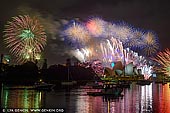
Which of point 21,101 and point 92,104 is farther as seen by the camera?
point 21,101

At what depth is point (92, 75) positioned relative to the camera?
433 feet

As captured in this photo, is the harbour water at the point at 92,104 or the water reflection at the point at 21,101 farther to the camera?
the water reflection at the point at 21,101

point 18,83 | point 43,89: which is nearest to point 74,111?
point 43,89

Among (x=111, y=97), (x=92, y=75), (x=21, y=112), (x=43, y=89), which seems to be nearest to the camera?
(x=21, y=112)

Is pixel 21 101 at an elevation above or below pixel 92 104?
above

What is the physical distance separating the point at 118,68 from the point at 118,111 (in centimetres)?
11817

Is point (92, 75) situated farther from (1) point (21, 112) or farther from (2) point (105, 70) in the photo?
(1) point (21, 112)

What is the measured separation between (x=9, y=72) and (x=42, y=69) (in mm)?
17682

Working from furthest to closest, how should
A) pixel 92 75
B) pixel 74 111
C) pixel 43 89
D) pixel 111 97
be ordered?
pixel 92 75, pixel 43 89, pixel 111 97, pixel 74 111

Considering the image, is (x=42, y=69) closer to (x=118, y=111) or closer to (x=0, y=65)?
(x=0, y=65)

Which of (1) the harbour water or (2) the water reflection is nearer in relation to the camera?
(1) the harbour water

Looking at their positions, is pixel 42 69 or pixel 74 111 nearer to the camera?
pixel 74 111

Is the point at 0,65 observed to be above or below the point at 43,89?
above

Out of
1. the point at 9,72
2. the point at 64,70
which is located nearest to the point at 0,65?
the point at 9,72
